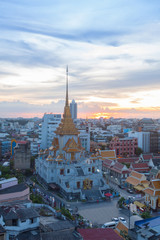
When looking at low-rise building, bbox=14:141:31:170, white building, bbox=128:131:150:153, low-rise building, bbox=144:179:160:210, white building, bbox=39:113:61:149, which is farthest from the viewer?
white building, bbox=128:131:150:153

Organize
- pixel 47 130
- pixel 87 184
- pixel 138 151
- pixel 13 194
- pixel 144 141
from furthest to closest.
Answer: pixel 144 141 < pixel 47 130 < pixel 138 151 < pixel 87 184 < pixel 13 194

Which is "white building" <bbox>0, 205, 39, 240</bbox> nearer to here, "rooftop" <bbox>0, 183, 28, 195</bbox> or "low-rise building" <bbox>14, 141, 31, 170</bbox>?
"rooftop" <bbox>0, 183, 28, 195</bbox>

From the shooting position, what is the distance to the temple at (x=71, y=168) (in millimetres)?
38250

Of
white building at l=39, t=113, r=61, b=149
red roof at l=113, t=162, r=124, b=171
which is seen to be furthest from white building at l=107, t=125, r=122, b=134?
red roof at l=113, t=162, r=124, b=171

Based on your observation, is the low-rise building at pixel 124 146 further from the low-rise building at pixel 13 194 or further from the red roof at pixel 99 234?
the red roof at pixel 99 234

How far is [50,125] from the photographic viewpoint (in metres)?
70.5

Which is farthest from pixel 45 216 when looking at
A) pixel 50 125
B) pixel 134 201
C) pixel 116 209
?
pixel 50 125

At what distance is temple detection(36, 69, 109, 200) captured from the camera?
125 ft

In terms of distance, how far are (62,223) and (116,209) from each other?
14322 mm

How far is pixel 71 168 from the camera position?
40.8 meters

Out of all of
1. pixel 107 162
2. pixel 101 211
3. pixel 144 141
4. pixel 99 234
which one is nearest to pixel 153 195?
pixel 101 211

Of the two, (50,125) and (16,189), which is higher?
(50,125)

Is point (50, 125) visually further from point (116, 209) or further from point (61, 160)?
point (116, 209)

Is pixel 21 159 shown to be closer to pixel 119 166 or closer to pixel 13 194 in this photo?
pixel 119 166
